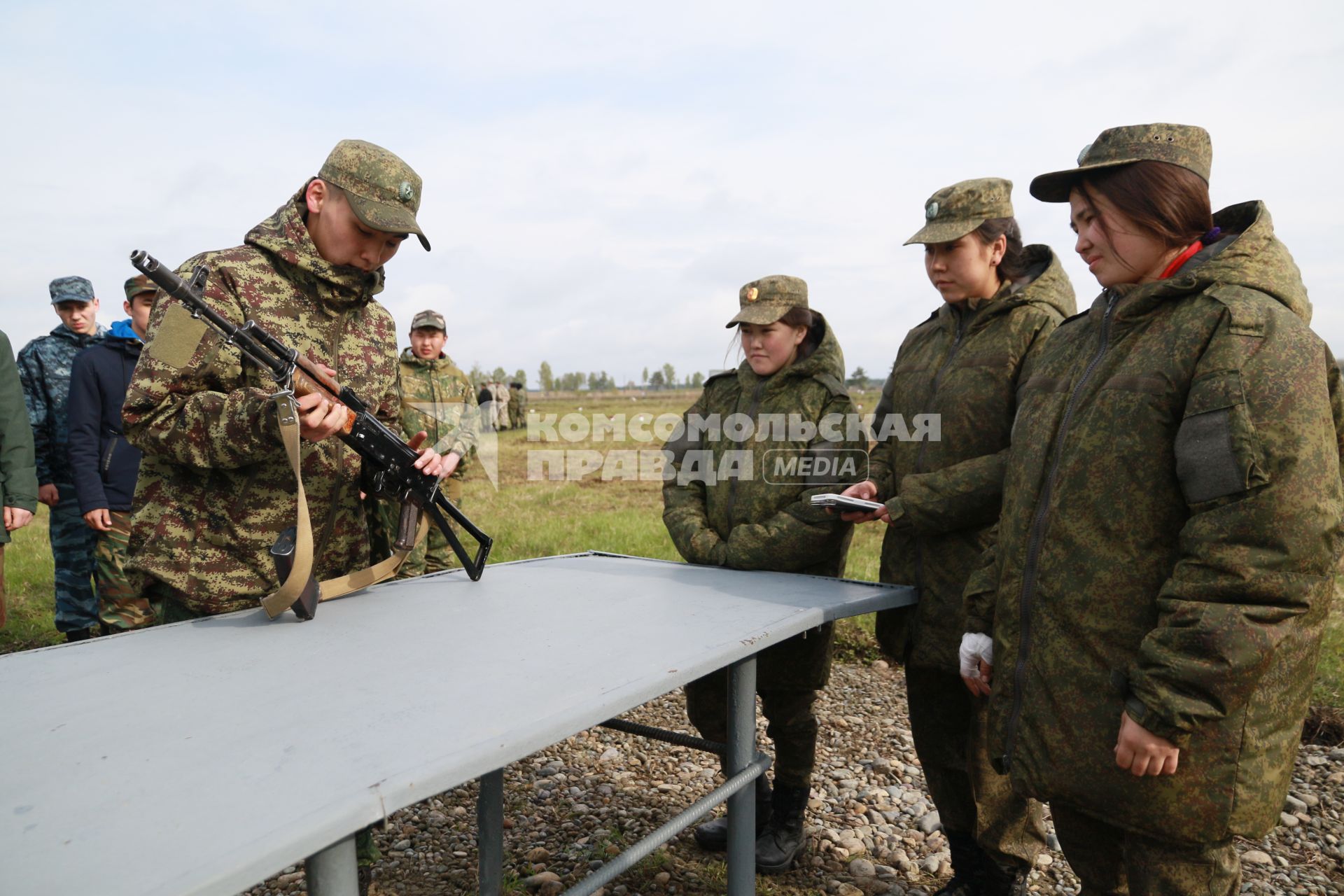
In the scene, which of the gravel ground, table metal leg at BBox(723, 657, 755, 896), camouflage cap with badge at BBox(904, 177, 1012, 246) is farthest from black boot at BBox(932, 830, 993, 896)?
camouflage cap with badge at BBox(904, 177, 1012, 246)

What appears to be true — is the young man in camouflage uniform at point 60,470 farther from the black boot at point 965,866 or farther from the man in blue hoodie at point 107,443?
the black boot at point 965,866

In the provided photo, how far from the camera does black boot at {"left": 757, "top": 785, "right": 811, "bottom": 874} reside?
3.27 metres

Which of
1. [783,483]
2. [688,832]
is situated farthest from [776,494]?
[688,832]

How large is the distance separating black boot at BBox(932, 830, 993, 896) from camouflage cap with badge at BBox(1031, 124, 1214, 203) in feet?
7.43

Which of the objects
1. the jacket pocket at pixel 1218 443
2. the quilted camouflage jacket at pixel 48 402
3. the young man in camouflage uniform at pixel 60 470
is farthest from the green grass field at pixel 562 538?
the jacket pocket at pixel 1218 443

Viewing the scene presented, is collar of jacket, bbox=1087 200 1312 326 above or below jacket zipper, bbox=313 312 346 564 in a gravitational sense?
above

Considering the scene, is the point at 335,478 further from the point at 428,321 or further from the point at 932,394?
the point at 428,321

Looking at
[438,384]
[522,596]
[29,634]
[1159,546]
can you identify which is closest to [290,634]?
[522,596]

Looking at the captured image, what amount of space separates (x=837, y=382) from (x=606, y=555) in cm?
122

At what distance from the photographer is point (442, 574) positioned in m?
2.99

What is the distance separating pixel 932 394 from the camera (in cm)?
295

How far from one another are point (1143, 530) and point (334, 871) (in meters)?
1.72

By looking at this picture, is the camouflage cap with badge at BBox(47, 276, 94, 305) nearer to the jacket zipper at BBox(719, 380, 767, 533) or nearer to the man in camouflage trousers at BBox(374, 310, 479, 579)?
the man in camouflage trousers at BBox(374, 310, 479, 579)

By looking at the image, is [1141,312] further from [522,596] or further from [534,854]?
[534,854]
